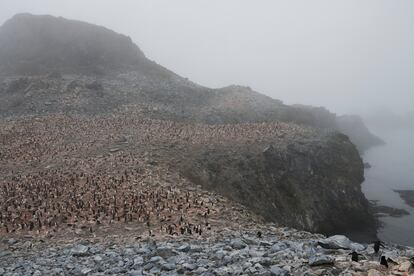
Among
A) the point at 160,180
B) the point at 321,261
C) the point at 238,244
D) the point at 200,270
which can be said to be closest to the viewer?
the point at 321,261

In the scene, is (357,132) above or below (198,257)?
above

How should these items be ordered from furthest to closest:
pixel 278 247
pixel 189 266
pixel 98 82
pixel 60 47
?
pixel 60 47 → pixel 98 82 → pixel 278 247 → pixel 189 266

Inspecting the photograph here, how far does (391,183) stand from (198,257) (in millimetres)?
78964

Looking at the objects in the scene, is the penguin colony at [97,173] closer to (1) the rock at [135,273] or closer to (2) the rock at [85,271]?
(2) the rock at [85,271]

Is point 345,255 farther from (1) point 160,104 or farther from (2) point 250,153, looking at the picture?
(1) point 160,104

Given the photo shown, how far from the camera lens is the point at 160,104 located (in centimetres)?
6103

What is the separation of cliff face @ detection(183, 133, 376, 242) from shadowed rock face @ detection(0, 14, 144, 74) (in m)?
44.9

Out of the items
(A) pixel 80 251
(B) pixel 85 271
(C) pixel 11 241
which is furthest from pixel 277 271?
(C) pixel 11 241

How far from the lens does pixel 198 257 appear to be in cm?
1572

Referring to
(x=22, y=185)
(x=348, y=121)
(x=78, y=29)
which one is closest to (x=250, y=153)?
(x=22, y=185)

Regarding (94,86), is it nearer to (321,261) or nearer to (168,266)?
(168,266)

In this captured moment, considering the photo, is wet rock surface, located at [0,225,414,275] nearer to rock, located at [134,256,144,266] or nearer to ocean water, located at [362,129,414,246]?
rock, located at [134,256,144,266]

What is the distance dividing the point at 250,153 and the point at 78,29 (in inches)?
2540

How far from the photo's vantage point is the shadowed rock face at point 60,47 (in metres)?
76.9
